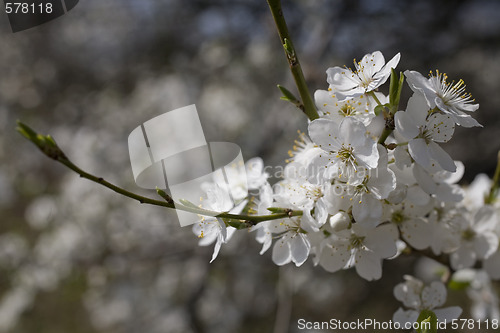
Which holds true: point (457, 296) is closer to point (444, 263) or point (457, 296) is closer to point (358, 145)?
point (444, 263)

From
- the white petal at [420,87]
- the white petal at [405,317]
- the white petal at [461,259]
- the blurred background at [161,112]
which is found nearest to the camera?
the white petal at [420,87]

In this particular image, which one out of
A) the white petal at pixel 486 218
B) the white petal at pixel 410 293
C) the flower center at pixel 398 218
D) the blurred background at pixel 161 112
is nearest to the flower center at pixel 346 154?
the flower center at pixel 398 218

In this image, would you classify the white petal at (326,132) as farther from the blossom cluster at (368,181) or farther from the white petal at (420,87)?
the white petal at (420,87)

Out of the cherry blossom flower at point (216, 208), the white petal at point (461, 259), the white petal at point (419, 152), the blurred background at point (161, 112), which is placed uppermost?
the white petal at point (419, 152)

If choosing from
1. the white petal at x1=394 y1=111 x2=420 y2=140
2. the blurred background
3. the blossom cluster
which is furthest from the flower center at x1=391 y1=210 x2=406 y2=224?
the blurred background

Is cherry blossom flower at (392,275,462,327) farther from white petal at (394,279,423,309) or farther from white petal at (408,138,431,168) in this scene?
white petal at (408,138,431,168)

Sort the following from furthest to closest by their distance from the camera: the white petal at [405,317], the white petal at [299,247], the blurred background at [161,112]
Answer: the blurred background at [161,112] < the white petal at [405,317] < the white petal at [299,247]

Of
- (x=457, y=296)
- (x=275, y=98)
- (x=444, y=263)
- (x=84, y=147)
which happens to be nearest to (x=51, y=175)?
(x=84, y=147)

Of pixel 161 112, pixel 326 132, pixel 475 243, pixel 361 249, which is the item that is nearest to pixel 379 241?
pixel 361 249

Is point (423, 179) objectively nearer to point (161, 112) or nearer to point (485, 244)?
point (485, 244)
